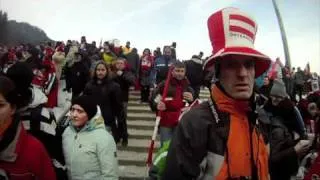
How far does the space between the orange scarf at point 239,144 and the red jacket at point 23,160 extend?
1.22 metres

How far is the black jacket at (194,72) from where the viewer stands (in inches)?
484

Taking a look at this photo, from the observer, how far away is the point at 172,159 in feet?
8.06

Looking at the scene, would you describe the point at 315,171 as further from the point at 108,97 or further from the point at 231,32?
the point at 108,97

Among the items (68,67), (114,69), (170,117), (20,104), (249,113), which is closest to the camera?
(249,113)

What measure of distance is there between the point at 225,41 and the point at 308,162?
1.81m

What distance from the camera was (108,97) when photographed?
8.00 metres

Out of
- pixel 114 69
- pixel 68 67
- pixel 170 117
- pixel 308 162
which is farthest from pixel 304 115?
pixel 308 162

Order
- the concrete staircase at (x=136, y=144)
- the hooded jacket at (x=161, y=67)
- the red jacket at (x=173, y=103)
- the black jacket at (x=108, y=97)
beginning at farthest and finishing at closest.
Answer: the hooded jacket at (x=161, y=67) < the concrete staircase at (x=136, y=144) < the red jacket at (x=173, y=103) < the black jacket at (x=108, y=97)

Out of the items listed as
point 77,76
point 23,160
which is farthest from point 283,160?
point 77,76

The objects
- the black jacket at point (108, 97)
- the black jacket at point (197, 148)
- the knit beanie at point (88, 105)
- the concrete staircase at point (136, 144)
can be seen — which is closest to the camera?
the black jacket at point (197, 148)

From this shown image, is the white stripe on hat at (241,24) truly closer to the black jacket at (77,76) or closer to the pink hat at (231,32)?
the pink hat at (231,32)

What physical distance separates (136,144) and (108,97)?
276 cm

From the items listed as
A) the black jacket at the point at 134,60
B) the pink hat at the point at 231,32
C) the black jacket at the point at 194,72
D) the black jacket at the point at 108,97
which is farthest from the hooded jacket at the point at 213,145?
the black jacket at the point at 134,60

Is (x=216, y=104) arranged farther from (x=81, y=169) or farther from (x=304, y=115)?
(x=304, y=115)
